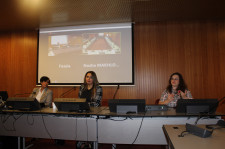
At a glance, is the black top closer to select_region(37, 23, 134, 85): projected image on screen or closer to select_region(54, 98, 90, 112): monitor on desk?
select_region(54, 98, 90, 112): monitor on desk

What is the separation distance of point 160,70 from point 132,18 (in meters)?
1.41

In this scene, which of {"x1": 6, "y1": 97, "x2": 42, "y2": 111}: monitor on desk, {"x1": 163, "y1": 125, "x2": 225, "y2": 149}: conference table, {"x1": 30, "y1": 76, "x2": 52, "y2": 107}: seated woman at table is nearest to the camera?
{"x1": 163, "y1": 125, "x2": 225, "y2": 149}: conference table

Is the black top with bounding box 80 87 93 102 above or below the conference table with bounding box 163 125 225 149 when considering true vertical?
above

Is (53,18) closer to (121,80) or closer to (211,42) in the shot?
(121,80)

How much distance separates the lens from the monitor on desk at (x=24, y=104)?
7.16ft

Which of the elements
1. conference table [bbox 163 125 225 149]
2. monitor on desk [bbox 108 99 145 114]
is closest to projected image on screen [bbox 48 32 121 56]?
monitor on desk [bbox 108 99 145 114]

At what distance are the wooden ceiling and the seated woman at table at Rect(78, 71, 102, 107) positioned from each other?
55.8 inches

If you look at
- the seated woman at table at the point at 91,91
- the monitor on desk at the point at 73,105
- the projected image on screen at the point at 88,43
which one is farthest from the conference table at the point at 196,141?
the projected image on screen at the point at 88,43

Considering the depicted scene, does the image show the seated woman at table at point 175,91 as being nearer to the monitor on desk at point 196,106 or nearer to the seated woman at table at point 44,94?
the monitor on desk at point 196,106

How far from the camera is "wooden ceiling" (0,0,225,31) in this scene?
2.93 m

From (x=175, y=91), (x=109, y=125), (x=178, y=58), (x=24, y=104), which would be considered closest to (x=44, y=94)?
(x=24, y=104)

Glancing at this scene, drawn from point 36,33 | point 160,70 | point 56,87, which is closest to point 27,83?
point 56,87

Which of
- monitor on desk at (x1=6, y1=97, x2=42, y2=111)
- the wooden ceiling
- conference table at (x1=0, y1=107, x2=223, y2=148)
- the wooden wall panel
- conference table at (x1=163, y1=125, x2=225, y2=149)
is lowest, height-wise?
conference table at (x1=0, y1=107, x2=223, y2=148)

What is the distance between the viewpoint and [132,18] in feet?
11.7
